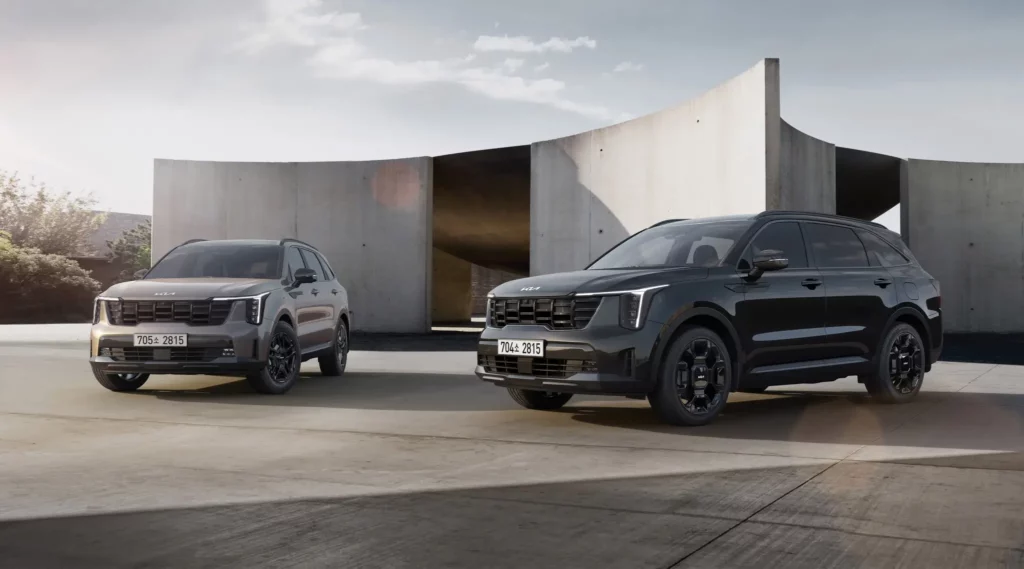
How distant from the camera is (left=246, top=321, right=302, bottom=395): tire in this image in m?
10.2

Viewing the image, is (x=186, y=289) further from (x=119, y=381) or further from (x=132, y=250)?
(x=132, y=250)

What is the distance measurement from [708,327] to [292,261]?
551 cm

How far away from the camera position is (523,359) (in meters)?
7.73

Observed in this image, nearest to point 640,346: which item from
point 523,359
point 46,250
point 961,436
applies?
point 523,359

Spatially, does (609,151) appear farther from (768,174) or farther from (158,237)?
(158,237)

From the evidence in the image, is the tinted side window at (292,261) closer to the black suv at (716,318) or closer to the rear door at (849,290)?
the black suv at (716,318)

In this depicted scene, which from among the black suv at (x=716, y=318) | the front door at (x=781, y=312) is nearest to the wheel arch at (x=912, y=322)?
the black suv at (x=716, y=318)

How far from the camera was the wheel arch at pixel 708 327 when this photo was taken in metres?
7.31

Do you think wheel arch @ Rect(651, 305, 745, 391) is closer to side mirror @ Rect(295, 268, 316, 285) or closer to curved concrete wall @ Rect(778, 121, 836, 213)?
side mirror @ Rect(295, 268, 316, 285)

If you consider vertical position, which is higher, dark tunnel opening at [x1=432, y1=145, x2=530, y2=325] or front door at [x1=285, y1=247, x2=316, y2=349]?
dark tunnel opening at [x1=432, y1=145, x2=530, y2=325]

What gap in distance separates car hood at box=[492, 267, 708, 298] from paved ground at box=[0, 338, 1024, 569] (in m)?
1.07

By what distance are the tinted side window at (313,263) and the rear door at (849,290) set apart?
19.9 ft

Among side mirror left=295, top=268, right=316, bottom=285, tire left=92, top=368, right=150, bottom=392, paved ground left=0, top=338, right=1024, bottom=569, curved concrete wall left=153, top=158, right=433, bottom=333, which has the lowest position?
paved ground left=0, top=338, right=1024, bottom=569

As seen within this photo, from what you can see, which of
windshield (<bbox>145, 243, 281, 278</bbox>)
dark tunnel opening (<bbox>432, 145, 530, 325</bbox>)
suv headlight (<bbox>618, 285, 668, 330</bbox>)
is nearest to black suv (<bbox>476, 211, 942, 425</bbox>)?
suv headlight (<bbox>618, 285, 668, 330</bbox>)
